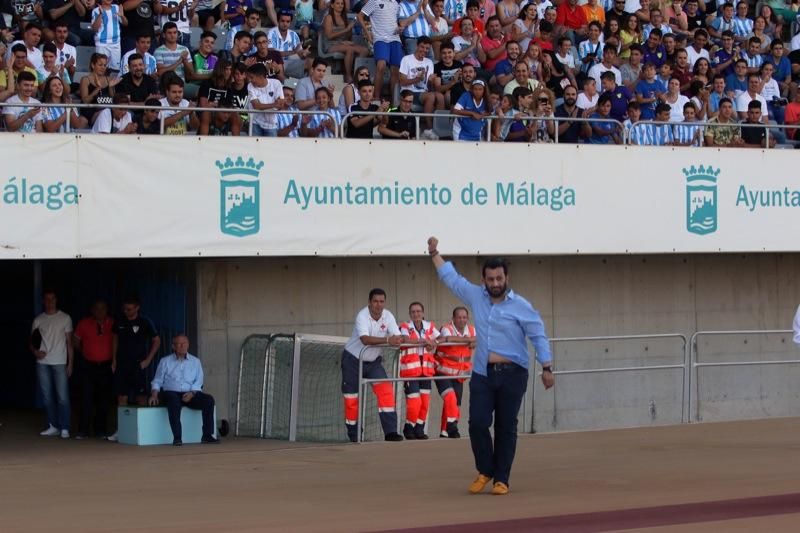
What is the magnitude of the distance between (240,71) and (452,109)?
2.81 meters

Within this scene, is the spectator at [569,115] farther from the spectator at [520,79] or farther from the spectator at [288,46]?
the spectator at [288,46]

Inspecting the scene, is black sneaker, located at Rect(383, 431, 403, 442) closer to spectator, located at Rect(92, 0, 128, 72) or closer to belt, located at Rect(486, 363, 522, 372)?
belt, located at Rect(486, 363, 522, 372)

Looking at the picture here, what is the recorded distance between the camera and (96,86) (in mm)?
16109

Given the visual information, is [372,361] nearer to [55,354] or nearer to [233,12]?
[55,354]

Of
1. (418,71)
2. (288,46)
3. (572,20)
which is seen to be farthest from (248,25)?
(572,20)

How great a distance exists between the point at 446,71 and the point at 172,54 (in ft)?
12.6

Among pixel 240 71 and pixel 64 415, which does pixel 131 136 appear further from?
pixel 64 415

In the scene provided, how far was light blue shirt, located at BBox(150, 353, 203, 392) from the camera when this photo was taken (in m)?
15.8

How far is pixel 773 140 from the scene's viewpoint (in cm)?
1989

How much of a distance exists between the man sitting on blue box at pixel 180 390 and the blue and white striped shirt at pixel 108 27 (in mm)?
4202

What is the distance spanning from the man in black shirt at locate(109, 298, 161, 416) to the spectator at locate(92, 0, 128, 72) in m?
3.19

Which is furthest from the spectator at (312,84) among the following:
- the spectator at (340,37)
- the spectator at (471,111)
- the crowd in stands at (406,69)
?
the spectator at (340,37)

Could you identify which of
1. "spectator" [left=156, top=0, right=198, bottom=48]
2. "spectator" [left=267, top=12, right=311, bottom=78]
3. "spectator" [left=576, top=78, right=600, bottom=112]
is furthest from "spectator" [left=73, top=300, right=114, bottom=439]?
"spectator" [left=576, top=78, right=600, bottom=112]

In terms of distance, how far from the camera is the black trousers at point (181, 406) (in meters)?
15.6
